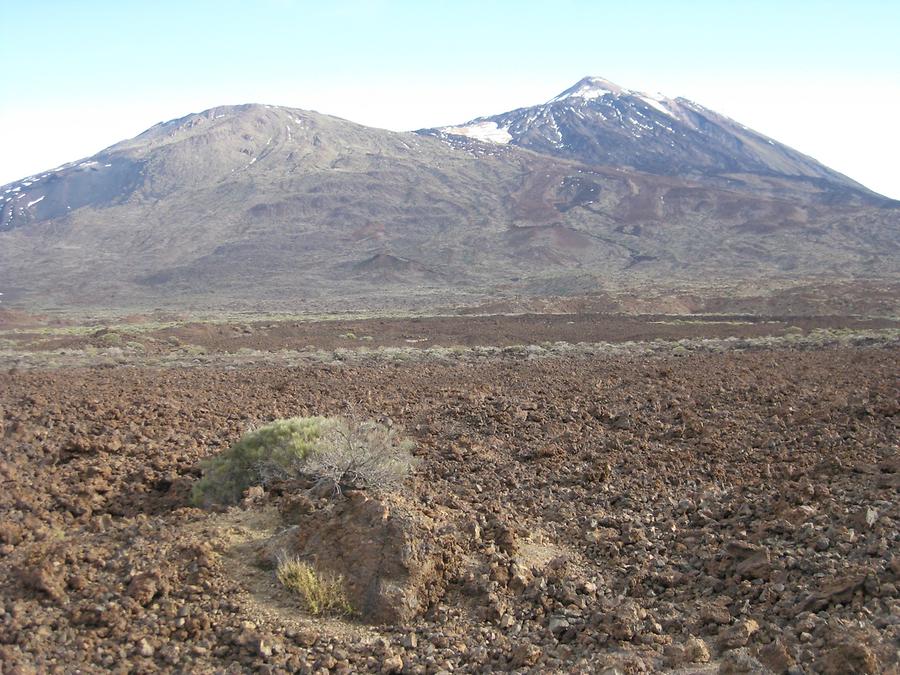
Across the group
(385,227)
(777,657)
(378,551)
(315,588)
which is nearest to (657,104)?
(385,227)

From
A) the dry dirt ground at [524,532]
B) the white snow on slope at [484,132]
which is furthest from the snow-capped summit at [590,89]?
the dry dirt ground at [524,532]

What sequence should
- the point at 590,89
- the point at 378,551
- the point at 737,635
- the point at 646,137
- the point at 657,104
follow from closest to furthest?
the point at 737,635
the point at 378,551
the point at 646,137
the point at 657,104
the point at 590,89

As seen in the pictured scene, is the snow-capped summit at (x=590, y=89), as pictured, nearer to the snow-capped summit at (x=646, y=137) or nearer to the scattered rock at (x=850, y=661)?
the snow-capped summit at (x=646, y=137)

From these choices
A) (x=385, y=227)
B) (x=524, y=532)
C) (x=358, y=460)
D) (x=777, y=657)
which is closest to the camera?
(x=777, y=657)

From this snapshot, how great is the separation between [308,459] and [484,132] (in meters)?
144

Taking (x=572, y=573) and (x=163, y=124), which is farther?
(x=163, y=124)

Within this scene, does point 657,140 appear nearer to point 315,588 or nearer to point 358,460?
point 358,460

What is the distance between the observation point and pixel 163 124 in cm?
15425

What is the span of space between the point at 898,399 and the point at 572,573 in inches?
274

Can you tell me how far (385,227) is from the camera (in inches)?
3506

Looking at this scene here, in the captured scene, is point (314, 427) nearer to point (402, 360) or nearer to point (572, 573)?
point (572, 573)

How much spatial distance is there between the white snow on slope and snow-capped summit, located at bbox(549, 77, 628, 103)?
19072 millimetres

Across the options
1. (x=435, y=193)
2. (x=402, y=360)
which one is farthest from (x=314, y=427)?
(x=435, y=193)

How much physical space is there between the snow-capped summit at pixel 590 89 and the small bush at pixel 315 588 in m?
161
